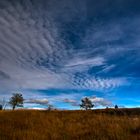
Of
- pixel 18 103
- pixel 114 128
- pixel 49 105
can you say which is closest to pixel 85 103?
pixel 18 103

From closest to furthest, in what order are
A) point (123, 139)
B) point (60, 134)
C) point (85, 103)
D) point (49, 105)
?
point (123, 139) < point (60, 134) < point (49, 105) < point (85, 103)

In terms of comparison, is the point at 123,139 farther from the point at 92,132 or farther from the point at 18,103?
the point at 18,103

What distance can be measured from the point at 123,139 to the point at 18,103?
4520 cm

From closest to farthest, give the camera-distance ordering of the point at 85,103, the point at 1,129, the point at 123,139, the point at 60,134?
the point at 123,139 → the point at 60,134 → the point at 1,129 → the point at 85,103

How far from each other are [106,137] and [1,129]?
16.1ft

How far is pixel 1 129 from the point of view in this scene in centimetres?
1058

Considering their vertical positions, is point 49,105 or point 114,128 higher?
point 49,105

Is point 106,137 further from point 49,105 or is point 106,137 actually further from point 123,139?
point 49,105

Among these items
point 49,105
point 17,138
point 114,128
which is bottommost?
point 17,138

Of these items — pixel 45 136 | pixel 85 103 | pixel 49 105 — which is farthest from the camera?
pixel 85 103

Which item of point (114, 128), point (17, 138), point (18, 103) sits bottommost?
point (17, 138)

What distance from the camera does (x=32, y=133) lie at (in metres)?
9.39

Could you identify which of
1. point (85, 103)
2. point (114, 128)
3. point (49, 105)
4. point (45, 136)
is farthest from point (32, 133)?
point (85, 103)

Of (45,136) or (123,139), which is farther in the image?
(45,136)
